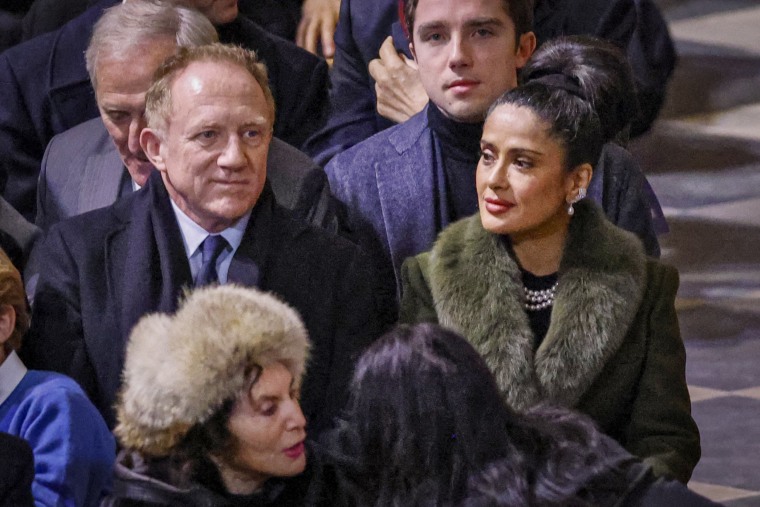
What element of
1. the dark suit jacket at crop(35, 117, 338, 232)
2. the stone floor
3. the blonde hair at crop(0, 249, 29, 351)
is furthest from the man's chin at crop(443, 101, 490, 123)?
the stone floor

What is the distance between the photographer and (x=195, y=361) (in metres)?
2.24

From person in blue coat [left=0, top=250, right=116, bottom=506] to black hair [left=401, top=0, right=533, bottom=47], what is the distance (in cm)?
95

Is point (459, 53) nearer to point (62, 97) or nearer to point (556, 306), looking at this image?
point (556, 306)

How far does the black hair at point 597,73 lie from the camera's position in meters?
2.78

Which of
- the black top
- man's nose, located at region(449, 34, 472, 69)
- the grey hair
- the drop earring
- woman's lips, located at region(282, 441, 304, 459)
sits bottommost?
the black top

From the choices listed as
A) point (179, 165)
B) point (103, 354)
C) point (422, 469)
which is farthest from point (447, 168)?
point (422, 469)

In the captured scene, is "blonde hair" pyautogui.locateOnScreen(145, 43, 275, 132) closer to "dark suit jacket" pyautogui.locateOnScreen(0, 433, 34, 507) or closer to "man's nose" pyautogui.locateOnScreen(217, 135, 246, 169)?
"man's nose" pyautogui.locateOnScreen(217, 135, 246, 169)

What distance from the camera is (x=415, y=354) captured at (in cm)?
219

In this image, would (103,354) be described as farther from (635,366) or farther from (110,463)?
(635,366)

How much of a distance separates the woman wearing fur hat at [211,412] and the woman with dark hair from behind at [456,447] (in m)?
0.13

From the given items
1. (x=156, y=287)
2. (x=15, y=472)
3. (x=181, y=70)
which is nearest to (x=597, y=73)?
(x=181, y=70)

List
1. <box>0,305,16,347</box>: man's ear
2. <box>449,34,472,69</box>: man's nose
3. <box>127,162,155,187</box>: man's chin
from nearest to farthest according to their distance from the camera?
<box>0,305,16,347</box>: man's ear, <box>449,34,472,69</box>: man's nose, <box>127,162,155,187</box>: man's chin

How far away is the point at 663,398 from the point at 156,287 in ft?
2.89

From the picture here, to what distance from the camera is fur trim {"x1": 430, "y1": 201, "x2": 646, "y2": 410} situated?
2.63 metres
